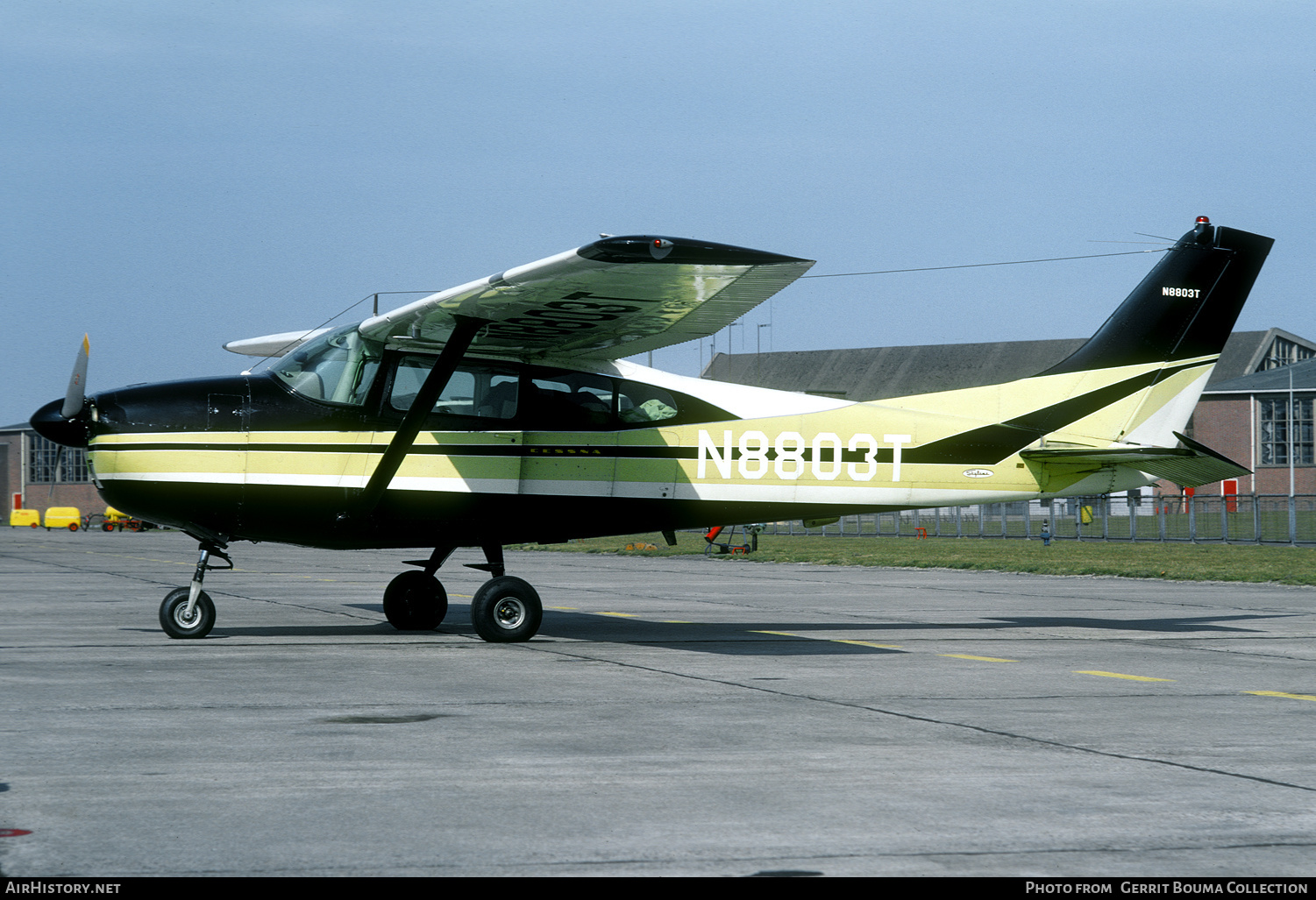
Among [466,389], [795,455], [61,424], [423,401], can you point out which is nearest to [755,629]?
[795,455]

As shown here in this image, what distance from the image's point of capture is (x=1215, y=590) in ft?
65.7

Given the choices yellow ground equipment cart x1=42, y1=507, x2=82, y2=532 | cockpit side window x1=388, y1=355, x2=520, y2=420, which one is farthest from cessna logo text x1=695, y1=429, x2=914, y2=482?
yellow ground equipment cart x1=42, y1=507, x2=82, y2=532

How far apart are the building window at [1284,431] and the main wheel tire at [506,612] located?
210 ft

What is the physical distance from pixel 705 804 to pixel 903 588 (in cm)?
1611

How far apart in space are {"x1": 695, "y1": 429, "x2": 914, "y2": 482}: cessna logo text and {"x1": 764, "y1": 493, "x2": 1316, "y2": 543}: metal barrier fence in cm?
1373

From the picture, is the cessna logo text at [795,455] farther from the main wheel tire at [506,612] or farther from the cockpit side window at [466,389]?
the main wheel tire at [506,612]

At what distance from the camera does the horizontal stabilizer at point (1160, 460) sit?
1310 cm

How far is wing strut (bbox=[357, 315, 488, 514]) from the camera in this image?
438 inches

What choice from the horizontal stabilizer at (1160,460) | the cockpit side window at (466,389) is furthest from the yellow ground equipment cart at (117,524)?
the horizontal stabilizer at (1160,460)

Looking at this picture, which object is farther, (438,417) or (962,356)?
(962,356)

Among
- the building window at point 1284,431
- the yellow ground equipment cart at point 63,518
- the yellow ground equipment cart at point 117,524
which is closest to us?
the building window at point 1284,431

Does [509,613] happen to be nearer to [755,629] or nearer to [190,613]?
[190,613]
